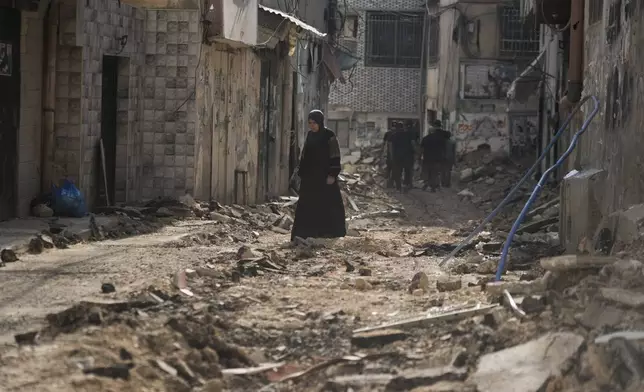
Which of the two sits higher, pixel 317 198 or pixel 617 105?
pixel 617 105

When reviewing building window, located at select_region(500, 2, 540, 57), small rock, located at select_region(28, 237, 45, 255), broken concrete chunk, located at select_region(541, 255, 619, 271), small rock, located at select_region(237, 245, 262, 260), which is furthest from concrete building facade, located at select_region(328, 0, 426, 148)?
broken concrete chunk, located at select_region(541, 255, 619, 271)

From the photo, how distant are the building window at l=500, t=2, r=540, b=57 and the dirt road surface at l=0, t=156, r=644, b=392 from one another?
77.6 feet

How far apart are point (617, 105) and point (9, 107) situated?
248 inches

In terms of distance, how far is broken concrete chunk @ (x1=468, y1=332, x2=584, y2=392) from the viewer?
588cm

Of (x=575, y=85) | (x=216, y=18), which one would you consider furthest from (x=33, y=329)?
(x=216, y=18)

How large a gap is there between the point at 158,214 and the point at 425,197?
12.0 meters

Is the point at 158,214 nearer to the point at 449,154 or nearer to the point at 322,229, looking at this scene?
the point at 322,229

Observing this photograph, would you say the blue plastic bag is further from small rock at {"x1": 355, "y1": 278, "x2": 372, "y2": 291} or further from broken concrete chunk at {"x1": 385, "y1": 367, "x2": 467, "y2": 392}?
broken concrete chunk at {"x1": 385, "y1": 367, "x2": 467, "y2": 392}

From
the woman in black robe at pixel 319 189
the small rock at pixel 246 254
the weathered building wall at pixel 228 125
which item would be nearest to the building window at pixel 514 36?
the weathered building wall at pixel 228 125

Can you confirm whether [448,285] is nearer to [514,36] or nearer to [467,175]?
[467,175]

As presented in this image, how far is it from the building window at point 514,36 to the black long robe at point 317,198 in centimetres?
2113

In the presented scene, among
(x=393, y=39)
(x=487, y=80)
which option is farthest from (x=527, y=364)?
(x=393, y=39)

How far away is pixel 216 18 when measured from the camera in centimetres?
1770

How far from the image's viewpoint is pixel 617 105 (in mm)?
10945
